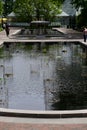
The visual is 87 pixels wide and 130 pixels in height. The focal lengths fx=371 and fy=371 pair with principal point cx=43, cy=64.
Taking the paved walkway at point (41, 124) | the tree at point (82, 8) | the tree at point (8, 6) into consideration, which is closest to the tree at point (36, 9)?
the tree at point (82, 8)

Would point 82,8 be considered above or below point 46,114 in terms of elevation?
below

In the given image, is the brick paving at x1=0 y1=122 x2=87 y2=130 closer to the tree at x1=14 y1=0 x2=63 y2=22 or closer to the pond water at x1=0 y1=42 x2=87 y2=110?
the pond water at x1=0 y1=42 x2=87 y2=110

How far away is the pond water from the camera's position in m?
11.1

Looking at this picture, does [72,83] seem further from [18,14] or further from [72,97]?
[18,14]

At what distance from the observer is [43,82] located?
555 inches

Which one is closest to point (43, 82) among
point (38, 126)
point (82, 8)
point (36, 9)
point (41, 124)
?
point (41, 124)

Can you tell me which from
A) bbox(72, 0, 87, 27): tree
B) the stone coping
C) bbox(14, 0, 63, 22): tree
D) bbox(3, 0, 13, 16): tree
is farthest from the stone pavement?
bbox(3, 0, 13, 16): tree

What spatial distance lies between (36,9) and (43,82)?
55.8 metres

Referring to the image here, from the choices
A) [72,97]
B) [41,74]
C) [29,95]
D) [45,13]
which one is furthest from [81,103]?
[45,13]

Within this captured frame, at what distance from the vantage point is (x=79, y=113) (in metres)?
8.91

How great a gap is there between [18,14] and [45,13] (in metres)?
5.63

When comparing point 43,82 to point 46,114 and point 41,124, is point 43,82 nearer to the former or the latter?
point 46,114

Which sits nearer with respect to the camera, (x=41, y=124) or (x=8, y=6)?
(x=41, y=124)

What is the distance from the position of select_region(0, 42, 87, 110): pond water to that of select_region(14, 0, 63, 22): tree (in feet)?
155
